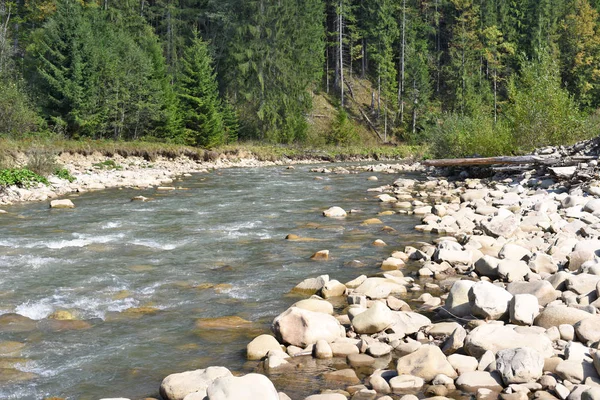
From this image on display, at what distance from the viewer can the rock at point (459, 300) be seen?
5406mm

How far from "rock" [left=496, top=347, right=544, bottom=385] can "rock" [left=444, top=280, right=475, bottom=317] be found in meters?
1.30

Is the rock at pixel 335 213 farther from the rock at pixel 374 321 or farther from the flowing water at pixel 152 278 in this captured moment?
the rock at pixel 374 321

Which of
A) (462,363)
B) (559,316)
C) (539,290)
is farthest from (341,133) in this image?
(462,363)

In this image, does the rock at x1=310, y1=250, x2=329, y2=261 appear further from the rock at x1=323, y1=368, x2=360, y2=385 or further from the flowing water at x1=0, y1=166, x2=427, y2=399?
the rock at x1=323, y1=368, x2=360, y2=385

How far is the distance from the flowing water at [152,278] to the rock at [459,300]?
162 centimetres

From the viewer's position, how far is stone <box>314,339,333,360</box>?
4.71 meters

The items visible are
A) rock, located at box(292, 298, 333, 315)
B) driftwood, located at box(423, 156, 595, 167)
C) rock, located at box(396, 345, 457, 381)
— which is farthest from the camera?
driftwood, located at box(423, 156, 595, 167)

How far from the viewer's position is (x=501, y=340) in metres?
4.41

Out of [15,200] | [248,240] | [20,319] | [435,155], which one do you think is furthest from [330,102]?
[20,319]

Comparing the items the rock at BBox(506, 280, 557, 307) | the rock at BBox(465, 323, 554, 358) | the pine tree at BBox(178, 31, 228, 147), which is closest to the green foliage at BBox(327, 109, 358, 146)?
the pine tree at BBox(178, 31, 228, 147)

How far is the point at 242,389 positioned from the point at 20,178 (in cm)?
1473

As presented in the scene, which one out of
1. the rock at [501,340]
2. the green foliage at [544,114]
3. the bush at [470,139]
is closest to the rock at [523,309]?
the rock at [501,340]

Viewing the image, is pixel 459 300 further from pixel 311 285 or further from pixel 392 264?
pixel 392 264

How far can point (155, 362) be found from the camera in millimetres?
4734
